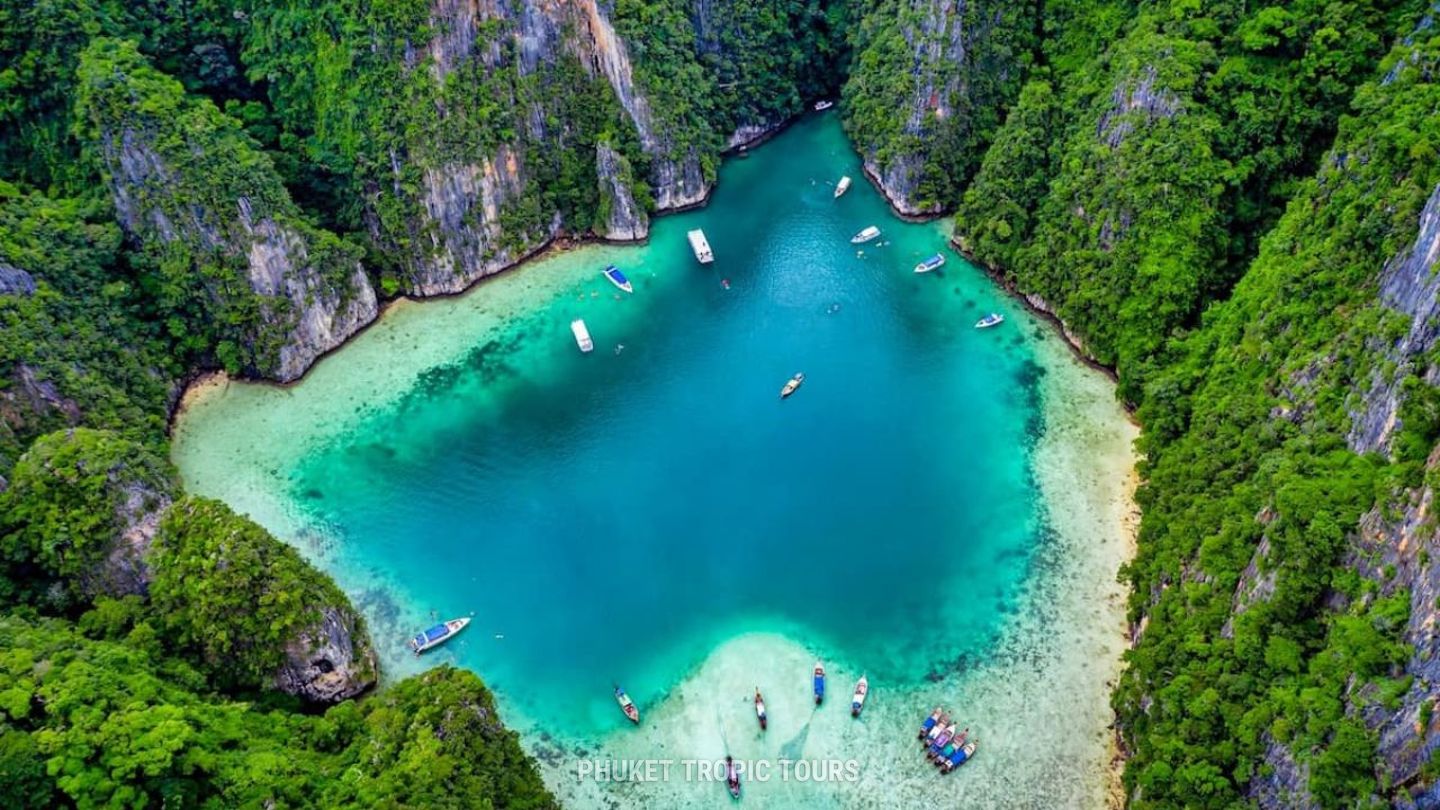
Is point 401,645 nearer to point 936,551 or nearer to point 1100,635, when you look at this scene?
point 936,551

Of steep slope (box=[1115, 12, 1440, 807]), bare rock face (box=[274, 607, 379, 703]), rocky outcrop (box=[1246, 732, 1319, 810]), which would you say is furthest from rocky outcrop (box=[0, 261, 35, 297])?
rocky outcrop (box=[1246, 732, 1319, 810])

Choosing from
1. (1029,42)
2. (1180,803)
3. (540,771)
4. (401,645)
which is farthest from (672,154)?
(1180,803)

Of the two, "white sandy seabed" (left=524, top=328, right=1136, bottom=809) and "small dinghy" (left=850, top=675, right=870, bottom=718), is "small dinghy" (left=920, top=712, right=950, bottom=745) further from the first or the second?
"small dinghy" (left=850, top=675, right=870, bottom=718)

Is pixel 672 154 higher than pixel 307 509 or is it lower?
higher

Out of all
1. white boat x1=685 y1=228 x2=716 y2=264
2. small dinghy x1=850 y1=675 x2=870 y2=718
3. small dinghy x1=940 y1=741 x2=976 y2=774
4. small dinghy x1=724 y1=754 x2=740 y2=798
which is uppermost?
white boat x1=685 y1=228 x2=716 y2=264

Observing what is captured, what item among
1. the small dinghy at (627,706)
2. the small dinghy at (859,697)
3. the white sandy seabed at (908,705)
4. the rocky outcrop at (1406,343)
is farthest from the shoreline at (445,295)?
the rocky outcrop at (1406,343)

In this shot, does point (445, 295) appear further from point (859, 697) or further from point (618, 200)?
point (859, 697)
